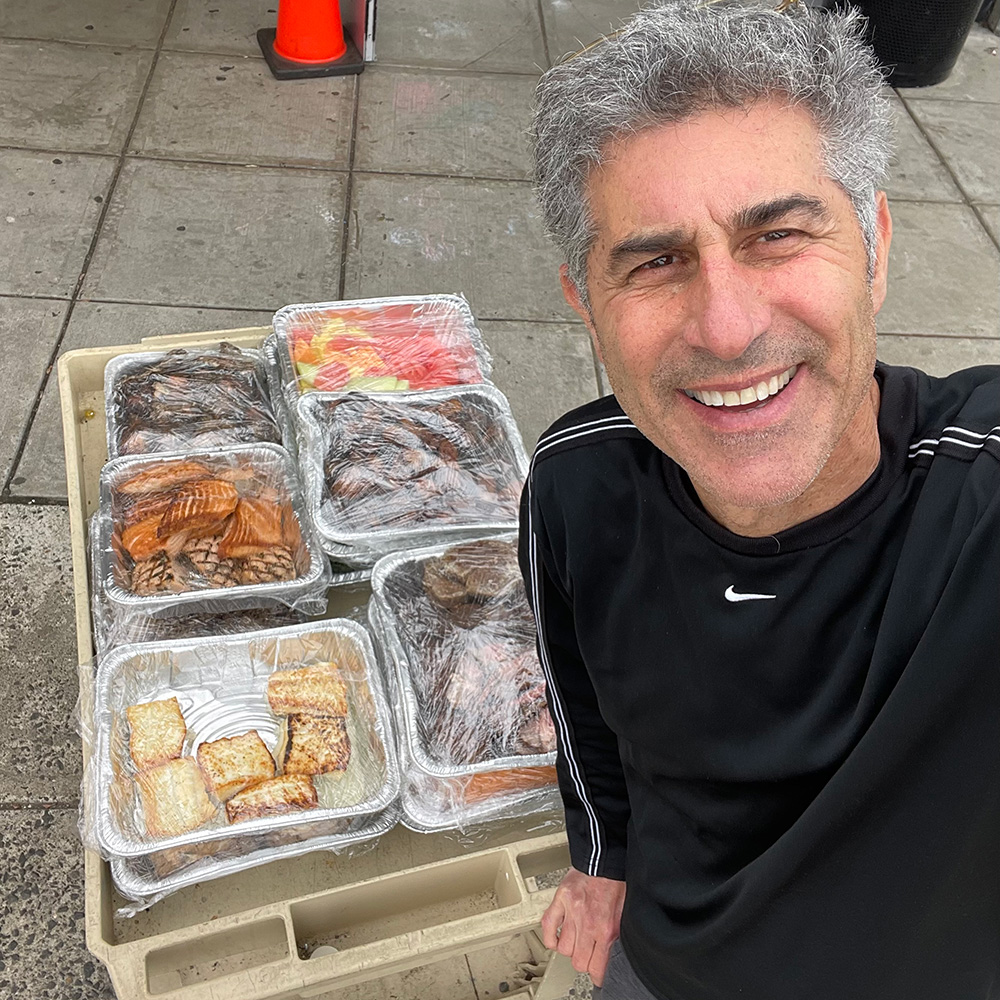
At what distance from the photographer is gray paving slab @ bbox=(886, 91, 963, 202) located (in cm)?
557

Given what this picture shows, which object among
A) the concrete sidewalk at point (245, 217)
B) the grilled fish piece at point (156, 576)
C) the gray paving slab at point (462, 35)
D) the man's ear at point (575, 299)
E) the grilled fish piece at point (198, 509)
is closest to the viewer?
the man's ear at point (575, 299)

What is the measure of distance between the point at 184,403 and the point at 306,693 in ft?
3.45

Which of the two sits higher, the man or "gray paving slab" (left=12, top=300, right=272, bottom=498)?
the man

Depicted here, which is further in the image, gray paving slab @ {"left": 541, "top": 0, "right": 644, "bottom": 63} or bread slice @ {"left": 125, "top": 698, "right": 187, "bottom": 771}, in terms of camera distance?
gray paving slab @ {"left": 541, "top": 0, "right": 644, "bottom": 63}

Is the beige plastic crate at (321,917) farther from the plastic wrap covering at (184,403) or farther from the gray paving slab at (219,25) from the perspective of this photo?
the gray paving slab at (219,25)

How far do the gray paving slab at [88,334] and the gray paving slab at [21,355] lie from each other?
0.18 feet

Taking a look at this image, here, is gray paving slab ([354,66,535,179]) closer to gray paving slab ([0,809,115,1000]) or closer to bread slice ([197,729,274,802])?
Result: gray paving slab ([0,809,115,1000])

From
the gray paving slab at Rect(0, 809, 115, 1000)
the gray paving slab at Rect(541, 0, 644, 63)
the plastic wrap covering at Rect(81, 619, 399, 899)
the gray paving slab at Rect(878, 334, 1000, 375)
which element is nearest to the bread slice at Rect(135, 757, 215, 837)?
the plastic wrap covering at Rect(81, 619, 399, 899)

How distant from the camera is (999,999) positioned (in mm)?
1449

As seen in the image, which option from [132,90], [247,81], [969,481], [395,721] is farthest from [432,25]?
[969,481]

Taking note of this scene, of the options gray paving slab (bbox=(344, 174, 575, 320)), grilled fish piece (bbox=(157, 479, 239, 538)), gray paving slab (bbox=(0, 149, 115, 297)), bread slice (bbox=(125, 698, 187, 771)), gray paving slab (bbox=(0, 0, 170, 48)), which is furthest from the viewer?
gray paving slab (bbox=(0, 0, 170, 48))

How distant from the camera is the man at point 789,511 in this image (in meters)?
1.26

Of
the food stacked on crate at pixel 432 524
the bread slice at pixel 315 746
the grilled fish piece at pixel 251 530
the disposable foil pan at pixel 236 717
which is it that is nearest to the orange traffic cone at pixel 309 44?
the food stacked on crate at pixel 432 524

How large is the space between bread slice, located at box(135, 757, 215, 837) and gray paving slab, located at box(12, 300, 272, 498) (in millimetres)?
1909
